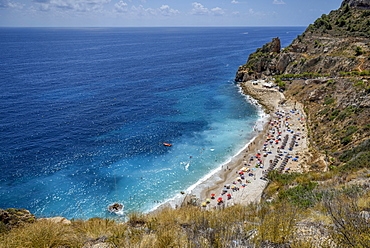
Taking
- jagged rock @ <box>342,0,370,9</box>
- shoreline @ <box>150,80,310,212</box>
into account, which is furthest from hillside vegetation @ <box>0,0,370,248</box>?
shoreline @ <box>150,80,310,212</box>

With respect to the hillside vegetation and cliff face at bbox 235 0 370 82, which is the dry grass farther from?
cliff face at bbox 235 0 370 82

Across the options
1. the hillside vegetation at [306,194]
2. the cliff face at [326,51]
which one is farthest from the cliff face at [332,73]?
the hillside vegetation at [306,194]

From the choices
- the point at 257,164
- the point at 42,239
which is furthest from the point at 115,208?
the point at 42,239

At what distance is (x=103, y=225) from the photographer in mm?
7344

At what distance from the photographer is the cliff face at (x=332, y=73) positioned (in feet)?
101

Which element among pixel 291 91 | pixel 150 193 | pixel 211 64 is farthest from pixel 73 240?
pixel 211 64

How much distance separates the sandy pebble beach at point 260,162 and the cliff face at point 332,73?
2719 mm

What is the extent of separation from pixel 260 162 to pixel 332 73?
1330 inches

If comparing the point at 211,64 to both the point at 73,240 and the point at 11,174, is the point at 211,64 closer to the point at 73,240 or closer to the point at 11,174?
the point at 11,174

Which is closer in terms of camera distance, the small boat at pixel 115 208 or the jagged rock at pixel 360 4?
the small boat at pixel 115 208

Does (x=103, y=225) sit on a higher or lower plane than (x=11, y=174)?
higher

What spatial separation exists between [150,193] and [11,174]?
1793 cm

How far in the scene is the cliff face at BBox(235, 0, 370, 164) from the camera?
30.8 m

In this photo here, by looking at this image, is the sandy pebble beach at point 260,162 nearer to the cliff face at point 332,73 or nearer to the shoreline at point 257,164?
the shoreline at point 257,164
